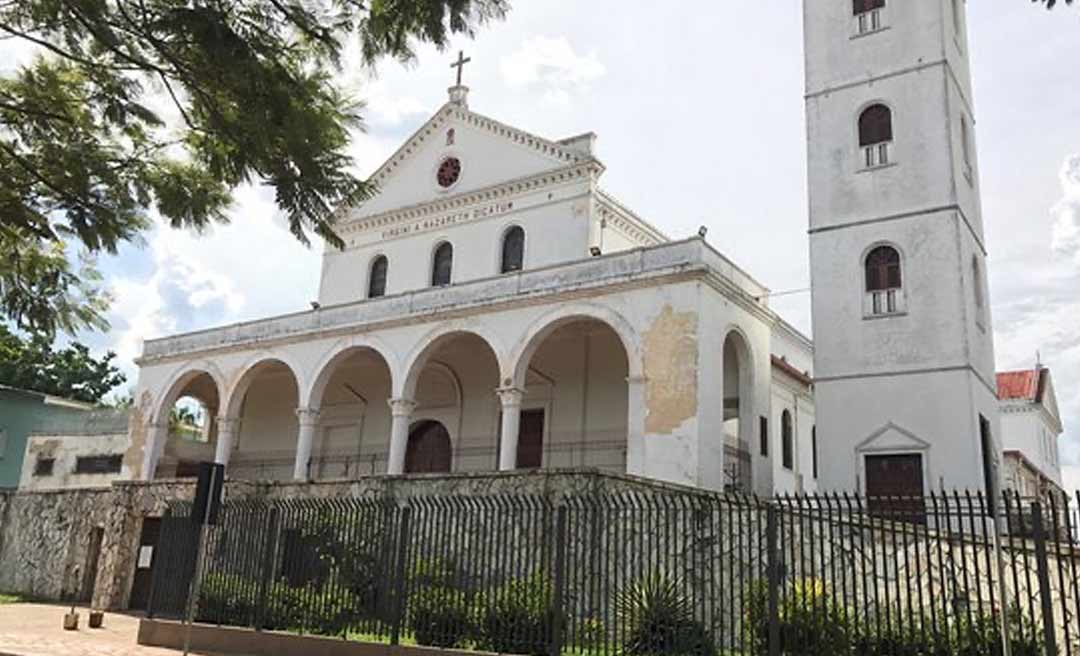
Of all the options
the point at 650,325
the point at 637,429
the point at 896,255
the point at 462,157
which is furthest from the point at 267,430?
the point at 896,255

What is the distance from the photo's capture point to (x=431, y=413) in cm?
2566

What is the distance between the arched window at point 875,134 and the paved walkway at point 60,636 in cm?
1648

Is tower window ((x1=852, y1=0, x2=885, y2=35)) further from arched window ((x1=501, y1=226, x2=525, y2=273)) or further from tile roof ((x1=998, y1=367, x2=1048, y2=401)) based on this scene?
tile roof ((x1=998, y1=367, x2=1048, y2=401))

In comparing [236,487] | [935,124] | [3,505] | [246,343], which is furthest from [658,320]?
[3,505]

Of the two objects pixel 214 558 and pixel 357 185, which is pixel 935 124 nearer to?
pixel 357 185

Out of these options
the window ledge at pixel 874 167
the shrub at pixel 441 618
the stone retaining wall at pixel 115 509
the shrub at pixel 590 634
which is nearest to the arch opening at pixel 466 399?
the stone retaining wall at pixel 115 509

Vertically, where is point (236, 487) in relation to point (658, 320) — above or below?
below

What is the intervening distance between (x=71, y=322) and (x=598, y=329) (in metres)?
13.7

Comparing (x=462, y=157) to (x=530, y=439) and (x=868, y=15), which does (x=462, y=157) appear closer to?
(x=530, y=439)

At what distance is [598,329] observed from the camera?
880 inches

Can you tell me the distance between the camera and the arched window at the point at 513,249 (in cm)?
2486

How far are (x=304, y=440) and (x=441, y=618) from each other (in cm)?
1408

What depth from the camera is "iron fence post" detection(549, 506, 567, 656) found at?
947 cm

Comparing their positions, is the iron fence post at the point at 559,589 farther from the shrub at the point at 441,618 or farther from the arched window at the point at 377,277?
the arched window at the point at 377,277
